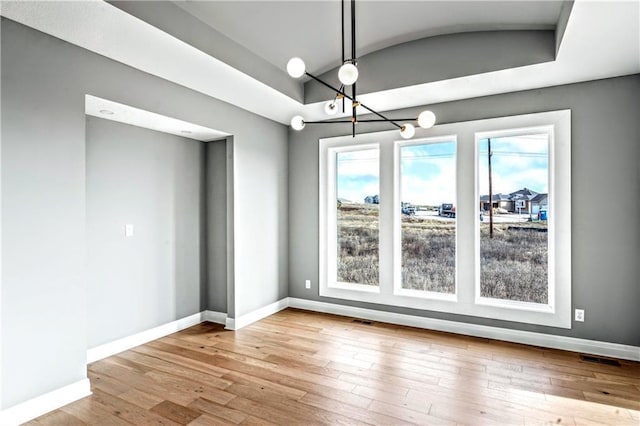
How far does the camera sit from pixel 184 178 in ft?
13.9

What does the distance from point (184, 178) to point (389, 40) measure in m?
2.70

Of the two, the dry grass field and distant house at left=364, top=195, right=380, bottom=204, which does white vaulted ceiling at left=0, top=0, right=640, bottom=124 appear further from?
the dry grass field

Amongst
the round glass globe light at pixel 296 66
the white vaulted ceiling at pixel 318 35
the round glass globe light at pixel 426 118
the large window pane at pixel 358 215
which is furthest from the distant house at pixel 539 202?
the round glass globe light at pixel 296 66

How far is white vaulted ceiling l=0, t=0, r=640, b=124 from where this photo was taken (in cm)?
233

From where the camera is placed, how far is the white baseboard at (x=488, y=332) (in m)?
3.32

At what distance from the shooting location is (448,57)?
3.38 meters

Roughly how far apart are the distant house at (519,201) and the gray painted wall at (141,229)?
3380 millimetres

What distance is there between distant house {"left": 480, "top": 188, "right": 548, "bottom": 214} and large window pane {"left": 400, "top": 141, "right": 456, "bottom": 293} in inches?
15.4

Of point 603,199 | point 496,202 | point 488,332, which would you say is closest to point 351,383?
point 488,332

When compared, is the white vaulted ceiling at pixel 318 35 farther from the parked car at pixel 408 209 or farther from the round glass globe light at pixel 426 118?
the parked car at pixel 408 209

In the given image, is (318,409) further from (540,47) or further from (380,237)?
(540,47)

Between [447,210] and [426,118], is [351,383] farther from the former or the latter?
[447,210]

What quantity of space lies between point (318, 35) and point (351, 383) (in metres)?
3.05

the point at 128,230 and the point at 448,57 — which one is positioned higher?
the point at 448,57
